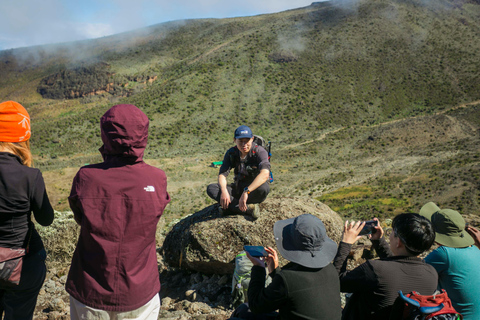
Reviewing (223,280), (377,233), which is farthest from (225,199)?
Result: (377,233)

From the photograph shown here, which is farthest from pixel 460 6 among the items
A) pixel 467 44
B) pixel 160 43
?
pixel 160 43

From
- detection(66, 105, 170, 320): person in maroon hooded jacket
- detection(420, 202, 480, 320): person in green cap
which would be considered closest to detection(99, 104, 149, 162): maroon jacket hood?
detection(66, 105, 170, 320): person in maroon hooded jacket

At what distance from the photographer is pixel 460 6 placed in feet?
249

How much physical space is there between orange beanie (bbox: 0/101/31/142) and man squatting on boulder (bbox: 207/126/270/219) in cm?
270

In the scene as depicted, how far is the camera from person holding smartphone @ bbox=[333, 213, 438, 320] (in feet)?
8.41

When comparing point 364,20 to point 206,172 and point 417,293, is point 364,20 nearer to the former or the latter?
point 206,172

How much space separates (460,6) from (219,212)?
9444 centimetres

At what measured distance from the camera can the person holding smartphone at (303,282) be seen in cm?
238

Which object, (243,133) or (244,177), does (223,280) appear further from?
(243,133)

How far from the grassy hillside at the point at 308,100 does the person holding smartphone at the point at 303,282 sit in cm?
1532

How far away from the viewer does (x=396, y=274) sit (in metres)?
2.57

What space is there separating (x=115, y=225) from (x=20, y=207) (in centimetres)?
92

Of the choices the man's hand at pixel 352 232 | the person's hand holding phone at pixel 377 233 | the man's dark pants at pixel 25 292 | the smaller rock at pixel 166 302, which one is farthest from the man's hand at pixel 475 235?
the man's dark pants at pixel 25 292

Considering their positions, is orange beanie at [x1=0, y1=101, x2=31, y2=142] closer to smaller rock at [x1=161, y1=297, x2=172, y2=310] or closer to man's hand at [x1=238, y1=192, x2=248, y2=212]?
man's hand at [x1=238, y1=192, x2=248, y2=212]
